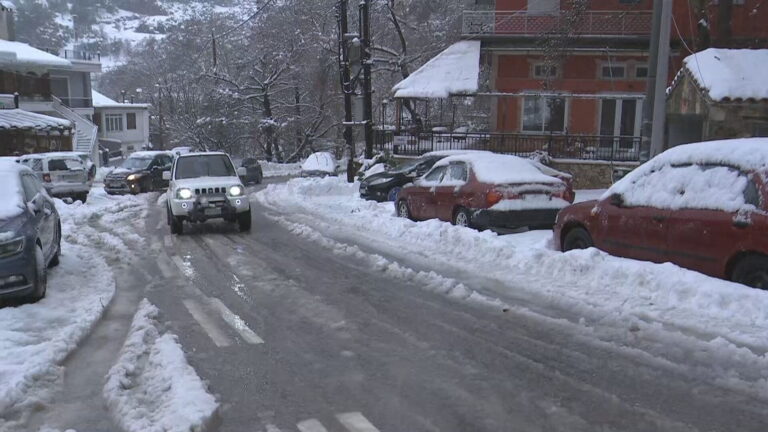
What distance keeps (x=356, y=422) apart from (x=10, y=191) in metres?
6.40

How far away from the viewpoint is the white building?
5956 centimetres

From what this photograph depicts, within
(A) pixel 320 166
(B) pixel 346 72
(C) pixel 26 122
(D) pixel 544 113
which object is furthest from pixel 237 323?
(C) pixel 26 122

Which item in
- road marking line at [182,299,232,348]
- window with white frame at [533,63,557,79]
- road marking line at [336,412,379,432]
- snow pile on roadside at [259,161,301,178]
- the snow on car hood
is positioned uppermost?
window with white frame at [533,63,557,79]

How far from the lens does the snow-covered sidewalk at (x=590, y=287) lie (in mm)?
6129

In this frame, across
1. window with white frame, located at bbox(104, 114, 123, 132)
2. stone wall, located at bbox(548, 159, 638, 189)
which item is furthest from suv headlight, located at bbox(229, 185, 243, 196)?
window with white frame, located at bbox(104, 114, 123, 132)

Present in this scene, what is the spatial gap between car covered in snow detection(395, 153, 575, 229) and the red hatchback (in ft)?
7.55

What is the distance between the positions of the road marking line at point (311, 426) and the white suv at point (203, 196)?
9685mm

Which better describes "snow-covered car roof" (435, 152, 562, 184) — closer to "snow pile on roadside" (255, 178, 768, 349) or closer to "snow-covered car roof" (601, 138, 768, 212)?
"snow pile on roadside" (255, 178, 768, 349)

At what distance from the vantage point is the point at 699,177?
25.5 feet

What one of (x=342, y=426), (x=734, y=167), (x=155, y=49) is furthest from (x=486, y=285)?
(x=155, y=49)

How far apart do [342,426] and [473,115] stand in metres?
41.7

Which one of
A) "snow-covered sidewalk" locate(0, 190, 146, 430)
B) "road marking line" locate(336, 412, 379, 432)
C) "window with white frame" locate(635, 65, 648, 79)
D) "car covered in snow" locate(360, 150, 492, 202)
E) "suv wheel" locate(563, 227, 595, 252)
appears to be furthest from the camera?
"window with white frame" locate(635, 65, 648, 79)

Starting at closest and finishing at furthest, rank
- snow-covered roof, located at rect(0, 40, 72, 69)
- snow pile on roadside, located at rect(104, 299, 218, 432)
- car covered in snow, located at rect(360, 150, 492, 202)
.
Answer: snow pile on roadside, located at rect(104, 299, 218, 432)
car covered in snow, located at rect(360, 150, 492, 202)
snow-covered roof, located at rect(0, 40, 72, 69)

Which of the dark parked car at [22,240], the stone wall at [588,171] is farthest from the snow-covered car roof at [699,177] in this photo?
the stone wall at [588,171]
